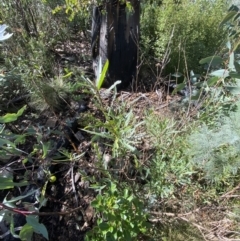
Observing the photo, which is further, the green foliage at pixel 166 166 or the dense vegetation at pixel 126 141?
the green foliage at pixel 166 166

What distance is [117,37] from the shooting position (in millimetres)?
2293

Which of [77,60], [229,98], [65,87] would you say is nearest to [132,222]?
[229,98]

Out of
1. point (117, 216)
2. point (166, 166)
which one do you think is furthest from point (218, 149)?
point (117, 216)

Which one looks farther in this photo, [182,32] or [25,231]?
[182,32]

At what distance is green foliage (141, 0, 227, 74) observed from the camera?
2.51m

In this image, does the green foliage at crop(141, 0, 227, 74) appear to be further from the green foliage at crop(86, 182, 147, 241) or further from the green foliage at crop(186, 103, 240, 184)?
the green foliage at crop(86, 182, 147, 241)

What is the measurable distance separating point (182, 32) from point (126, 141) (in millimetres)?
Result: 1380

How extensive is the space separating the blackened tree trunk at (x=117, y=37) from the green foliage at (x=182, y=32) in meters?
0.24

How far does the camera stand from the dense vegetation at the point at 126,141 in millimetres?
1511

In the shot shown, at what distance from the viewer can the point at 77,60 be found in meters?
2.86

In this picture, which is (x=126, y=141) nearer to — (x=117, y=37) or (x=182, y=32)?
(x=117, y=37)

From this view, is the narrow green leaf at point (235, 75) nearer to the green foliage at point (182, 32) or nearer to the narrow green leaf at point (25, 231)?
the narrow green leaf at point (25, 231)

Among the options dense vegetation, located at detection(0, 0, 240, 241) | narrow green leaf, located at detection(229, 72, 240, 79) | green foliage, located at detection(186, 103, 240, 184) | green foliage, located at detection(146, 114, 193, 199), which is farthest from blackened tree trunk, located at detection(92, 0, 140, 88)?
narrow green leaf, located at detection(229, 72, 240, 79)

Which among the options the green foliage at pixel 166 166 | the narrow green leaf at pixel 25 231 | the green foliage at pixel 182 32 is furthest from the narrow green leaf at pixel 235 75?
the green foliage at pixel 182 32
